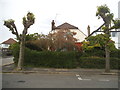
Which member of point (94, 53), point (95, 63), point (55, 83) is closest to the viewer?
point (55, 83)

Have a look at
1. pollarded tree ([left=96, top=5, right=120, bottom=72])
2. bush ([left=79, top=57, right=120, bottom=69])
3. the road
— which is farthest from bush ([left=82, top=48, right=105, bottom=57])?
the road

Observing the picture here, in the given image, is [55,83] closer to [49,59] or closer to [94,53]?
[49,59]

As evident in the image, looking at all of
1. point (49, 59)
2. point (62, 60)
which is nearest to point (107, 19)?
point (62, 60)

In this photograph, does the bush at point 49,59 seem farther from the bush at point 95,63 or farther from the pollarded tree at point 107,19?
the pollarded tree at point 107,19

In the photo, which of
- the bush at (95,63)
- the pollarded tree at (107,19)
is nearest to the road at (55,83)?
the pollarded tree at (107,19)

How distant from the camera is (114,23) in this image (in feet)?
52.6

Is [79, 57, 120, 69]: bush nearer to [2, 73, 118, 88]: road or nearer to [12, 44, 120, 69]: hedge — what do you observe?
[12, 44, 120, 69]: hedge

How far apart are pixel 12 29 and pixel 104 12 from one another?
8.24m

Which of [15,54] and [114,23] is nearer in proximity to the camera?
[114,23]

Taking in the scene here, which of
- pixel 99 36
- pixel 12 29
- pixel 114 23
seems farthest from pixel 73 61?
pixel 12 29

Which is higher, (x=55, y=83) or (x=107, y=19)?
(x=107, y=19)

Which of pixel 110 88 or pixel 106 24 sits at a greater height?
pixel 106 24

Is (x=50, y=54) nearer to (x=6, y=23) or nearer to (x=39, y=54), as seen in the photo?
(x=39, y=54)

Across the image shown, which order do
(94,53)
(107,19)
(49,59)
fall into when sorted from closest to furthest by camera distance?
(107,19), (49,59), (94,53)
